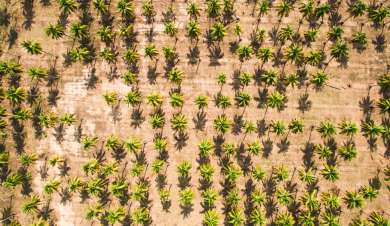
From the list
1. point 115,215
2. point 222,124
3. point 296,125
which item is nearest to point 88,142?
point 115,215

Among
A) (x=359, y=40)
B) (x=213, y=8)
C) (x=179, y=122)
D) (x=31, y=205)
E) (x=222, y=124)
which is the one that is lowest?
(x=31, y=205)

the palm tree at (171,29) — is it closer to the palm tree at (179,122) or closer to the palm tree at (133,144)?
the palm tree at (179,122)

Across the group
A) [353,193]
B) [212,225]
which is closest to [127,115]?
[212,225]

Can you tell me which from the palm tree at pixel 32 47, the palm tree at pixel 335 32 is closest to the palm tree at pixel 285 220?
the palm tree at pixel 335 32

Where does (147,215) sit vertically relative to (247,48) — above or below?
below

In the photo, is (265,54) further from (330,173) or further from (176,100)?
(330,173)

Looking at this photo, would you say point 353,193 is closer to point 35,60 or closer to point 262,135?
point 262,135

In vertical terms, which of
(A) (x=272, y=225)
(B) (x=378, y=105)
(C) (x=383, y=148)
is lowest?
(A) (x=272, y=225)
